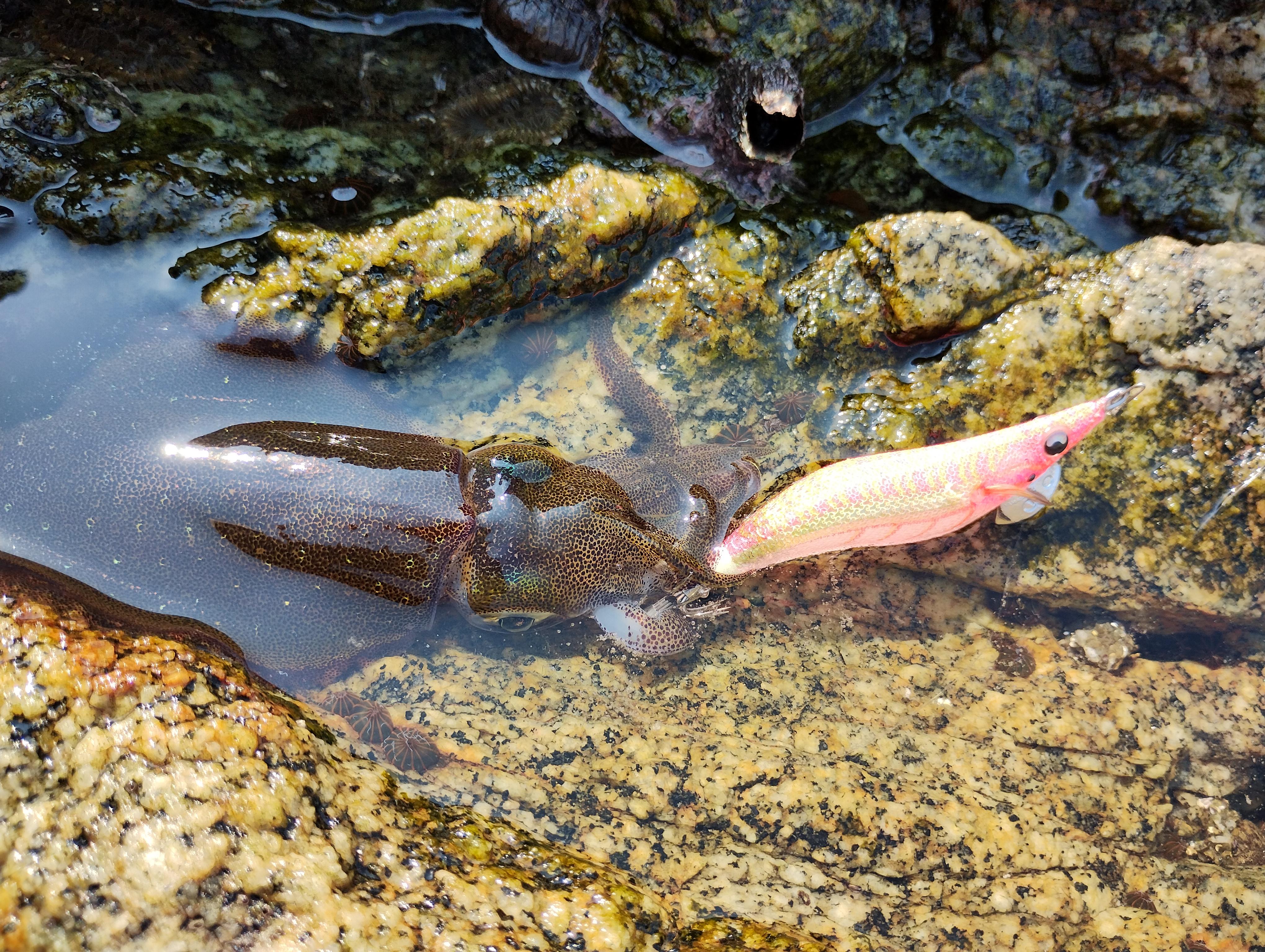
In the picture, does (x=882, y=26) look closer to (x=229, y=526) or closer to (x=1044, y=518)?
(x=1044, y=518)

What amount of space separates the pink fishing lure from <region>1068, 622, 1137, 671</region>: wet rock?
3.33ft

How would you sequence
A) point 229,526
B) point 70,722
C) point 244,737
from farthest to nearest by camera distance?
1. point 229,526
2. point 244,737
3. point 70,722

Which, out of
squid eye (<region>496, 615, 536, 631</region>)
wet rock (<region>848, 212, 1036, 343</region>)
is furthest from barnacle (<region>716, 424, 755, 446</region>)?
squid eye (<region>496, 615, 536, 631</region>)

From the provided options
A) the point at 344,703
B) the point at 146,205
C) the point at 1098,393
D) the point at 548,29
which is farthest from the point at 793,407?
the point at 146,205

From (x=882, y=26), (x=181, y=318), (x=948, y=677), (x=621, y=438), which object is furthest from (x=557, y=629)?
(x=882, y=26)

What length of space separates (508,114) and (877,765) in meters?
4.35

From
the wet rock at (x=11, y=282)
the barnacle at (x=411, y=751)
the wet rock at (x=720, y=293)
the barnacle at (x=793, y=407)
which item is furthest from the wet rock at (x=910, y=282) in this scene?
the wet rock at (x=11, y=282)

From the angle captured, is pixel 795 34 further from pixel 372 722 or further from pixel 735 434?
pixel 372 722

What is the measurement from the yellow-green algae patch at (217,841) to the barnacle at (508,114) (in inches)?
133

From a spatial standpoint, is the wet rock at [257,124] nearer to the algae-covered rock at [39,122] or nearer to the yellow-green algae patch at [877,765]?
the algae-covered rock at [39,122]

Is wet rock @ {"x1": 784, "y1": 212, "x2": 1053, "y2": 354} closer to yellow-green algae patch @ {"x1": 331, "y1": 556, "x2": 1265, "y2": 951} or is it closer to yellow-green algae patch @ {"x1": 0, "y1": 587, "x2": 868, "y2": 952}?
yellow-green algae patch @ {"x1": 331, "y1": 556, "x2": 1265, "y2": 951}

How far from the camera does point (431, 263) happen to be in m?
4.27

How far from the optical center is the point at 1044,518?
4.69m

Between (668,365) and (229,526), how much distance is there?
267cm
